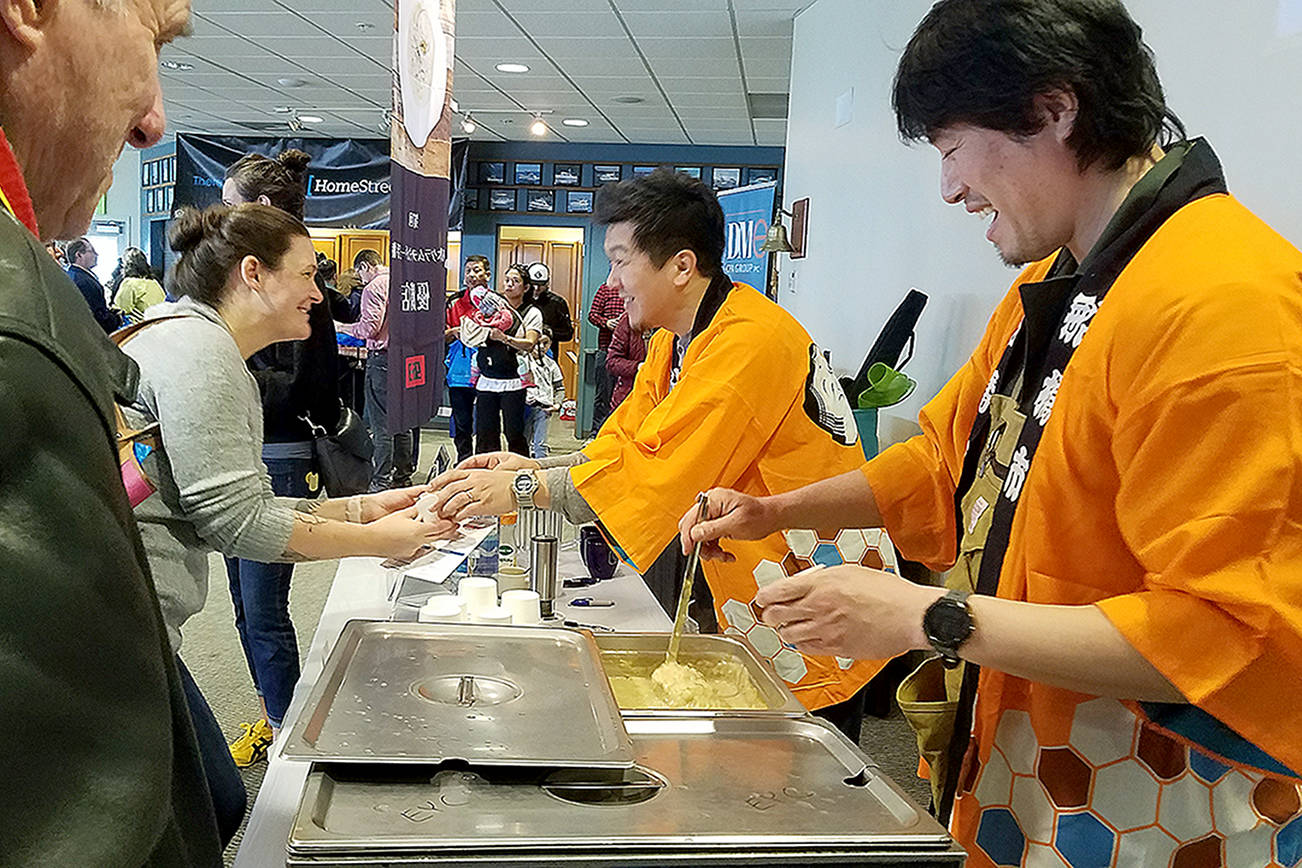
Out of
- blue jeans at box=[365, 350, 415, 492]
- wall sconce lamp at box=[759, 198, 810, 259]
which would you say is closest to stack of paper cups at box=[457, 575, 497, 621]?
wall sconce lamp at box=[759, 198, 810, 259]

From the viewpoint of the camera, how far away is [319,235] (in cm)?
1191

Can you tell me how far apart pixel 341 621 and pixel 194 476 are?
0.41 meters

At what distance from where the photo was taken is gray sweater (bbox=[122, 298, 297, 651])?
185cm

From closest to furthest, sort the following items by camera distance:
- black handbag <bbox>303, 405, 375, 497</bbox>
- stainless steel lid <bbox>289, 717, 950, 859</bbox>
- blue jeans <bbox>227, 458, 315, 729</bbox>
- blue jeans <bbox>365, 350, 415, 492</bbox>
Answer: stainless steel lid <bbox>289, 717, 950, 859</bbox>, blue jeans <bbox>227, 458, 315, 729</bbox>, black handbag <bbox>303, 405, 375, 497</bbox>, blue jeans <bbox>365, 350, 415, 492</bbox>

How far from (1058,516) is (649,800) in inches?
20.1

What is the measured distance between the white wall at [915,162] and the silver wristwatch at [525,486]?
1.44m

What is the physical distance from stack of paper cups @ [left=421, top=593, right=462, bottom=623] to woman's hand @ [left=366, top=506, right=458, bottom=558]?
Result: 13 centimetres

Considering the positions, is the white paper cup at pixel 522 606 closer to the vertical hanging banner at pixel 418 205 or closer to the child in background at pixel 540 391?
the vertical hanging banner at pixel 418 205

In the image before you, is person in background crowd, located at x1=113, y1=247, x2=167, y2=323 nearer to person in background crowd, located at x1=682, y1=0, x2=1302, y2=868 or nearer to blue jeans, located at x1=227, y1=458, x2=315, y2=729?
blue jeans, located at x1=227, y1=458, x2=315, y2=729

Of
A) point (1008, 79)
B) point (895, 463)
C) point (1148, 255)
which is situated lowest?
point (895, 463)

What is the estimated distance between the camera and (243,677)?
386cm

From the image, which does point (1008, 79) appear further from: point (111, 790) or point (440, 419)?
point (440, 419)

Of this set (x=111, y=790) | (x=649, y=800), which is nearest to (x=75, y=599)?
(x=111, y=790)

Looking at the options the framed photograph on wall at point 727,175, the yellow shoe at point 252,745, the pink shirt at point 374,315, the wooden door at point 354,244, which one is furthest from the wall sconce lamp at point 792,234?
the wooden door at point 354,244
